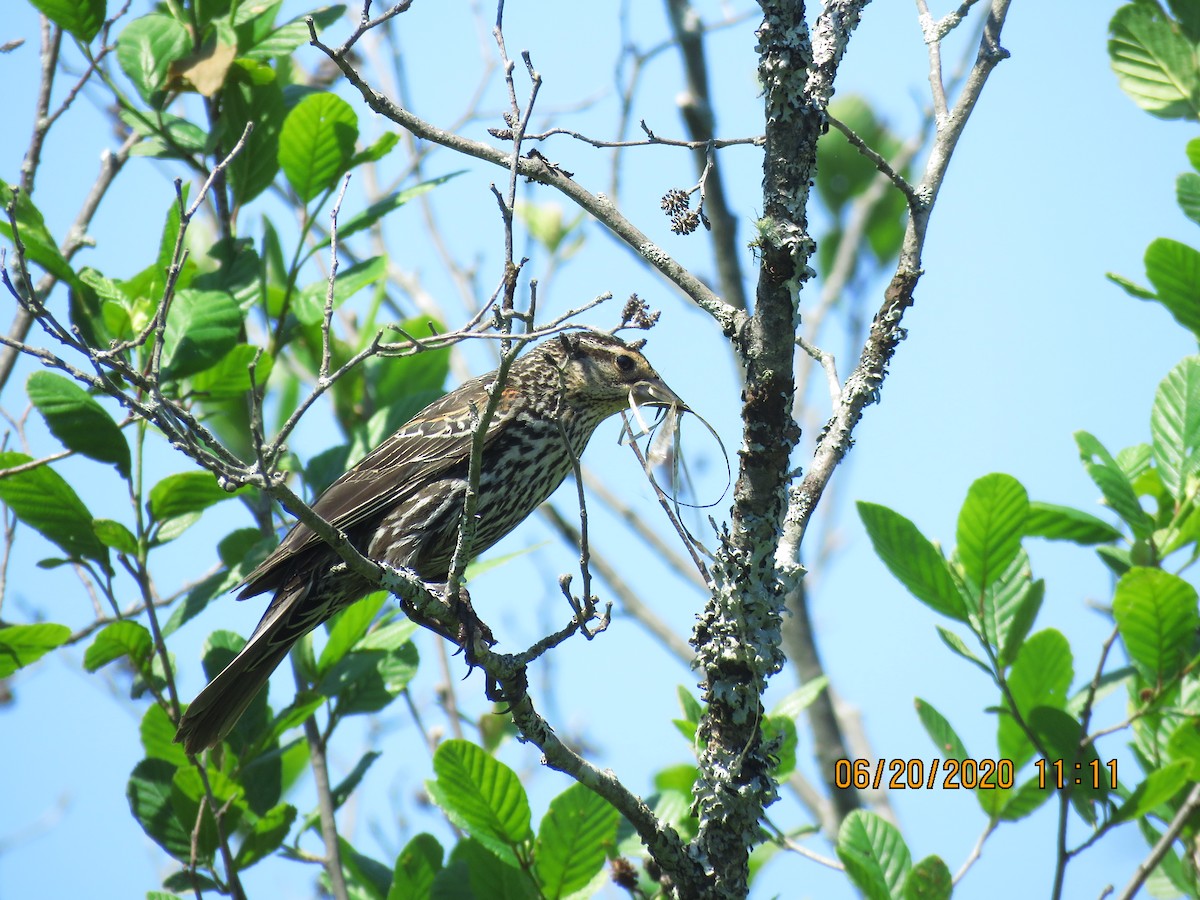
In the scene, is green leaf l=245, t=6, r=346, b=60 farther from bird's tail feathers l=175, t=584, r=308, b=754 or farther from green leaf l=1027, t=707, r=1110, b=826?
green leaf l=1027, t=707, r=1110, b=826

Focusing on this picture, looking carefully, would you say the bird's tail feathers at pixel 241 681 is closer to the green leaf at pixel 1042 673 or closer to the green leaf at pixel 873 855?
the green leaf at pixel 873 855

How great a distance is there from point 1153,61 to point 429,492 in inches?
111

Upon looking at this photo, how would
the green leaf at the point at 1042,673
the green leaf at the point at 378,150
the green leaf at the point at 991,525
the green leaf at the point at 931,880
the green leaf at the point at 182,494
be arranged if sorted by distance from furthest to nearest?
1. the green leaf at the point at 378,150
2. the green leaf at the point at 182,494
3. the green leaf at the point at 1042,673
4. the green leaf at the point at 991,525
5. the green leaf at the point at 931,880

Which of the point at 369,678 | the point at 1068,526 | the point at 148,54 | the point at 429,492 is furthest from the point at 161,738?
the point at 1068,526

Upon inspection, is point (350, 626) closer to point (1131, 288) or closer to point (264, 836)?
point (264, 836)

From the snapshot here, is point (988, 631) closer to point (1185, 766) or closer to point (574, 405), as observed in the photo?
point (1185, 766)

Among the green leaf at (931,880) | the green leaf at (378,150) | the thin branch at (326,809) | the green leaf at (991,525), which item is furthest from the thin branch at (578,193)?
the thin branch at (326,809)

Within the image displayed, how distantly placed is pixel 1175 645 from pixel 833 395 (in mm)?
1280

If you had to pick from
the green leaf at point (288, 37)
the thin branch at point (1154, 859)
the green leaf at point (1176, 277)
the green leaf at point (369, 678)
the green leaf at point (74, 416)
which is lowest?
the thin branch at point (1154, 859)

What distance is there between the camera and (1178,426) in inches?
145

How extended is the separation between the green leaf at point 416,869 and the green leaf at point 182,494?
1.23m

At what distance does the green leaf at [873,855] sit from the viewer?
129 inches

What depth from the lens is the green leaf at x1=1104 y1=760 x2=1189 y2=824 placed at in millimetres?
3096

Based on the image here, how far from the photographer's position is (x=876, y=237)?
7.59m
